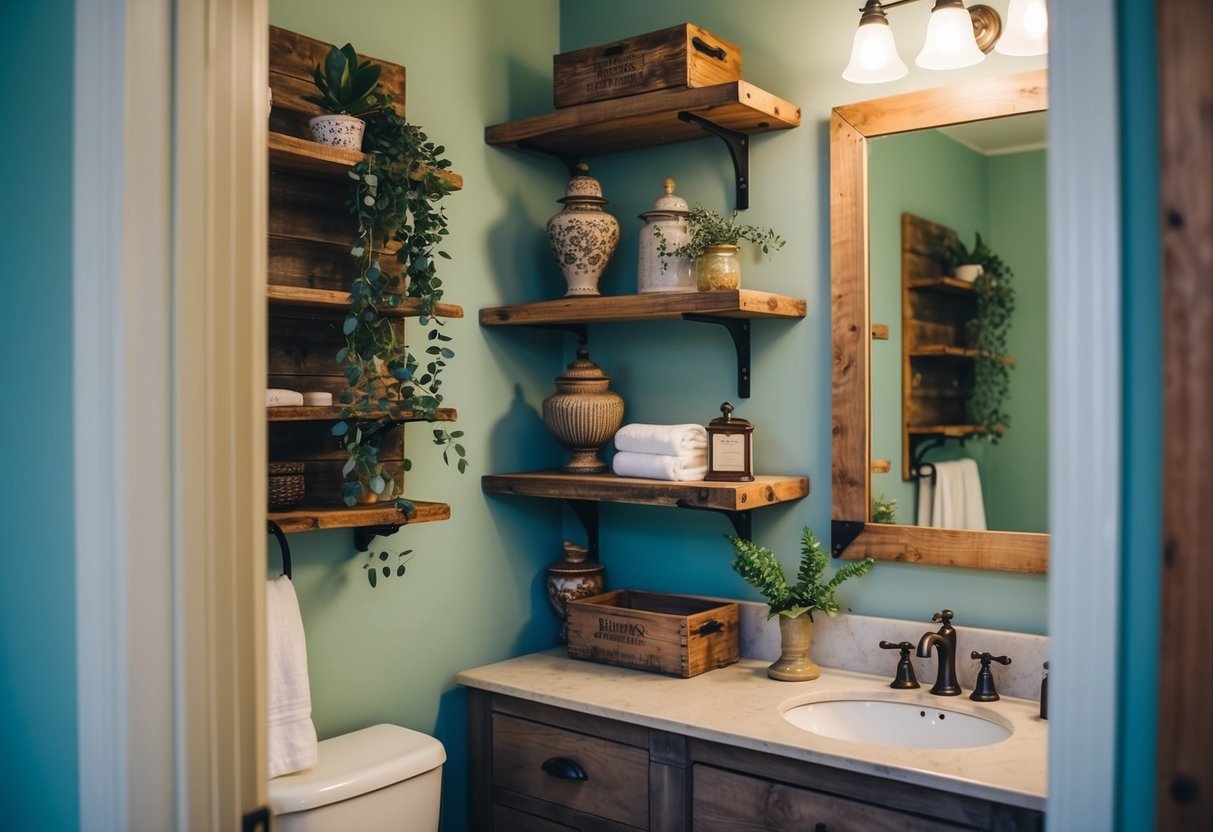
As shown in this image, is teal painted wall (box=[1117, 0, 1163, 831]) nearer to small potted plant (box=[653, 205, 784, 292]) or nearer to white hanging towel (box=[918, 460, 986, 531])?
white hanging towel (box=[918, 460, 986, 531])

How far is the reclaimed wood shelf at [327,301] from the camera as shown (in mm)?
1951

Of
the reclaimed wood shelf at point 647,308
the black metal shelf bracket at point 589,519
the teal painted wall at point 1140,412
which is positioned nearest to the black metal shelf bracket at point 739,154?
the reclaimed wood shelf at point 647,308

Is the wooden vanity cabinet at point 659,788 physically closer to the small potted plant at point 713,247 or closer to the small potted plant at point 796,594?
the small potted plant at point 796,594

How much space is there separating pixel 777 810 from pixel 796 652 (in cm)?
43

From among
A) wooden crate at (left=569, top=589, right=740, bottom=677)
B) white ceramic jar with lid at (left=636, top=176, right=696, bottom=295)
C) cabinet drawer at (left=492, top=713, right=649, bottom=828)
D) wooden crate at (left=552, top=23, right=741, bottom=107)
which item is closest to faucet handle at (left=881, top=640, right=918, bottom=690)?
wooden crate at (left=569, top=589, right=740, bottom=677)

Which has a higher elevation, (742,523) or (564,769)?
(742,523)

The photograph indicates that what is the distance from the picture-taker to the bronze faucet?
6.89 ft

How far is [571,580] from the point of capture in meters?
2.65

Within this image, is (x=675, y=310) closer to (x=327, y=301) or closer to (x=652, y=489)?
(x=652, y=489)

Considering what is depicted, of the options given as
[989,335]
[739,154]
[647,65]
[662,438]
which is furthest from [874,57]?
[662,438]

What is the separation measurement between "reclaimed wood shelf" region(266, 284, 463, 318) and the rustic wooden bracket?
96 centimetres

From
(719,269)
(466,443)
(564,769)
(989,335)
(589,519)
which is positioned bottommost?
(564,769)

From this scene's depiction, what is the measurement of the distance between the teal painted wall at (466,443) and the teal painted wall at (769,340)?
189mm

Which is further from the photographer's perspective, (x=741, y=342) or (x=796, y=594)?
(x=741, y=342)
